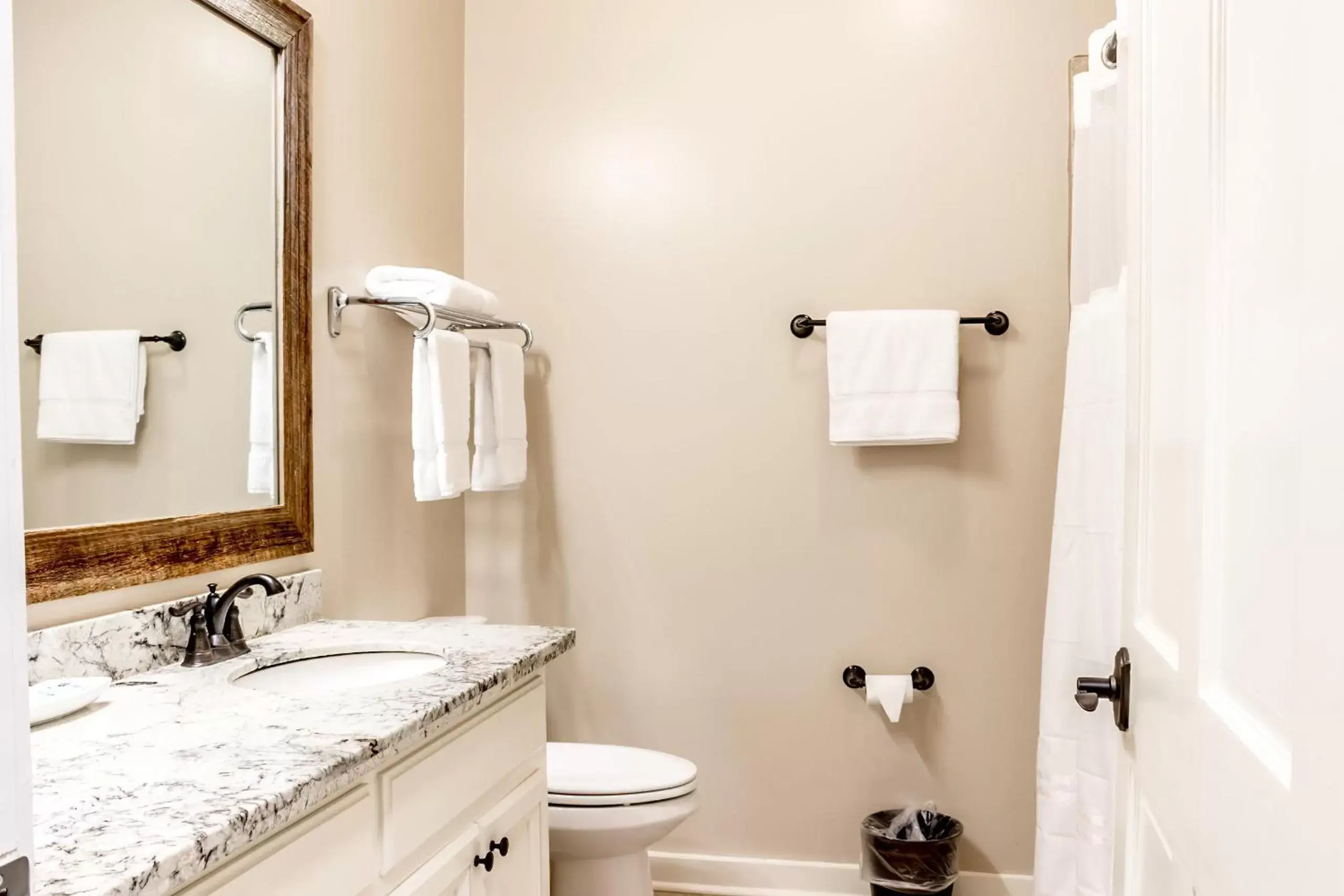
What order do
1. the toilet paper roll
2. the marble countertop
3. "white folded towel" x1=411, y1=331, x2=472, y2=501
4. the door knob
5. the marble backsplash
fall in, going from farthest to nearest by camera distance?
the toilet paper roll < "white folded towel" x1=411, y1=331, x2=472, y2=501 < the marble backsplash < the door knob < the marble countertop

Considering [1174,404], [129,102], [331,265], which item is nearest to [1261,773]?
[1174,404]

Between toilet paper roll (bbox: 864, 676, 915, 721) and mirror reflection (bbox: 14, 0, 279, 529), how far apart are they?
145 cm

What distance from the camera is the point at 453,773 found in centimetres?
136

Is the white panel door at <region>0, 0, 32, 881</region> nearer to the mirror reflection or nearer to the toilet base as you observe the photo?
the mirror reflection

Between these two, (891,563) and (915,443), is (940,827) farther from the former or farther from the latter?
(915,443)

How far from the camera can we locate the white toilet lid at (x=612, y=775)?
1.98 m

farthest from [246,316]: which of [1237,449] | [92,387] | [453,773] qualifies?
[1237,449]

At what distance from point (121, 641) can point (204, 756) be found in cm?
50

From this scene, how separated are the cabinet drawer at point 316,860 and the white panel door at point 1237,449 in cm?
82

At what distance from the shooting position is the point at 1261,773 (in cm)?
59

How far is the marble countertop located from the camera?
2.70ft

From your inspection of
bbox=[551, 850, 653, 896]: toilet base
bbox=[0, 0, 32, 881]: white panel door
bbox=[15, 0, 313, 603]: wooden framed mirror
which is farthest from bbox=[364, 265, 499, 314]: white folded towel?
bbox=[0, 0, 32, 881]: white panel door

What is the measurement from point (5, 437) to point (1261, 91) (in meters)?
0.77

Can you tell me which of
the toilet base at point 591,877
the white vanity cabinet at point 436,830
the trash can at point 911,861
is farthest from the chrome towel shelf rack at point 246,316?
the trash can at point 911,861
